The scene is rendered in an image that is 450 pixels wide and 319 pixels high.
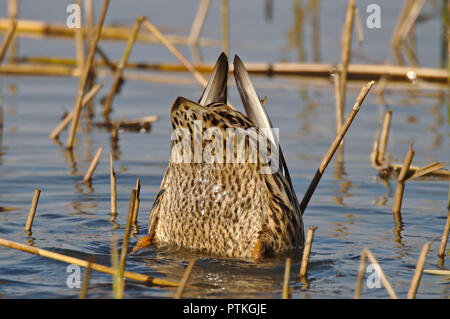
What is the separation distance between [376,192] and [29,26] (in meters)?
6.68

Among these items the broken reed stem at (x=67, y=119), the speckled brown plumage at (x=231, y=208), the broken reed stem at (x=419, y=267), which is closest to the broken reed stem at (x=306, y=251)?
the speckled brown plumage at (x=231, y=208)

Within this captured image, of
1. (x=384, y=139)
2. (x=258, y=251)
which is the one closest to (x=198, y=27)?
(x=384, y=139)

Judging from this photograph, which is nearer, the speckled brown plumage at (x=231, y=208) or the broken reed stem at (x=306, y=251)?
the broken reed stem at (x=306, y=251)

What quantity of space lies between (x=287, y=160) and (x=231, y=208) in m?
2.70

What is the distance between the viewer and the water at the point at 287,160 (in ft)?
14.4

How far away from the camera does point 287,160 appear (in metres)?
7.36

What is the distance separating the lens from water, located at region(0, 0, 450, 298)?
4.40 meters

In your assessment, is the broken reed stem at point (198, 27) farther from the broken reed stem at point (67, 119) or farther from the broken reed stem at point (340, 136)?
the broken reed stem at point (340, 136)

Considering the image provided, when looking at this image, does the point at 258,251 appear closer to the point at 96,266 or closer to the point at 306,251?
the point at 306,251

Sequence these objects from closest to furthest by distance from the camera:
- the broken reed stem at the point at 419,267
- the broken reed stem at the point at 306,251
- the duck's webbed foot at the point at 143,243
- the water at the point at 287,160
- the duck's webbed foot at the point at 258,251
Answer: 1. the broken reed stem at the point at 419,267
2. the broken reed stem at the point at 306,251
3. the water at the point at 287,160
4. the duck's webbed foot at the point at 258,251
5. the duck's webbed foot at the point at 143,243

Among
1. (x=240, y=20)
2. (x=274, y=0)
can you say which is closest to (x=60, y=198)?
(x=240, y=20)

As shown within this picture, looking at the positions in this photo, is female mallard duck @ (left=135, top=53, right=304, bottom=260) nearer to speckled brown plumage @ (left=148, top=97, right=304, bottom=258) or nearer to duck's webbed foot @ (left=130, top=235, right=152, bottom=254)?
speckled brown plumage @ (left=148, top=97, right=304, bottom=258)

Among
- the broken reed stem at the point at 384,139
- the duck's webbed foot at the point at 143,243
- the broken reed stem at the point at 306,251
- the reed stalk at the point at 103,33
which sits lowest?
the duck's webbed foot at the point at 143,243

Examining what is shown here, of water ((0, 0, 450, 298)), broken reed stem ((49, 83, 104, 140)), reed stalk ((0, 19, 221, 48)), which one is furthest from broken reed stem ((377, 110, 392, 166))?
reed stalk ((0, 19, 221, 48))
